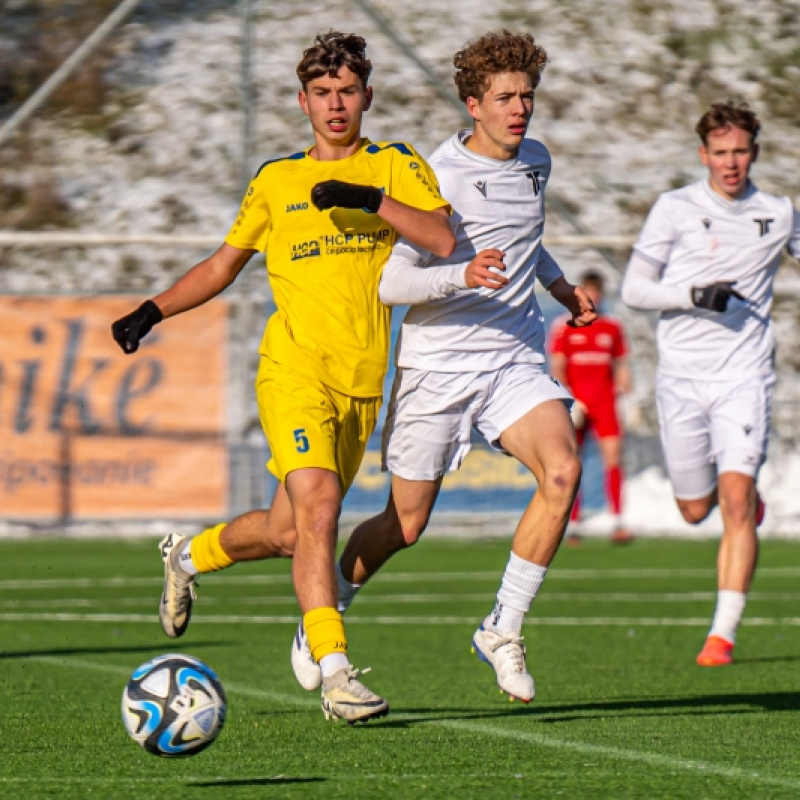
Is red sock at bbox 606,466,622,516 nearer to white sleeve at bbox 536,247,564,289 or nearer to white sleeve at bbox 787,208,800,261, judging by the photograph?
white sleeve at bbox 787,208,800,261

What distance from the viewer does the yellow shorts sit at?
22.0 ft

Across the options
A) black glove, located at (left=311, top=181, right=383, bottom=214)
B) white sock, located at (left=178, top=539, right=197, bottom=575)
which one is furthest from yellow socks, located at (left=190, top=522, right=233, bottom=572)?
black glove, located at (left=311, top=181, right=383, bottom=214)

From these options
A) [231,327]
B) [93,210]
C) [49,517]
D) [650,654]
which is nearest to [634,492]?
[231,327]

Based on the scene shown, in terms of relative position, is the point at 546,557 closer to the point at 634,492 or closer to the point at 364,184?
the point at 364,184

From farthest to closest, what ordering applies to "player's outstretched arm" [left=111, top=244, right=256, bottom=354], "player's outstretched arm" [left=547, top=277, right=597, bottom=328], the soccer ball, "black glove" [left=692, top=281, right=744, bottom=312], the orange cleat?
1. the orange cleat
2. "black glove" [left=692, top=281, right=744, bottom=312]
3. "player's outstretched arm" [left=547, top=277, right=597, bottom=328]
4. "player's outstretched arm" [left=111, top=244, right=256, bottom=354]
5. the soccer ball

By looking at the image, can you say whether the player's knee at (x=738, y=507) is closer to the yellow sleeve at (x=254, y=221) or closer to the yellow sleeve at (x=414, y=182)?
the yellow sleeve at (x=414, y=182)

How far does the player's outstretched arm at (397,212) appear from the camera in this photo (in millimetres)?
6453

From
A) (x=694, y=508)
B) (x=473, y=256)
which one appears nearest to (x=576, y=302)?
(x=473, y=256)

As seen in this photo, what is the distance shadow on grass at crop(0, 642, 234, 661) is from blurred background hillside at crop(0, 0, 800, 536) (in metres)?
12.7

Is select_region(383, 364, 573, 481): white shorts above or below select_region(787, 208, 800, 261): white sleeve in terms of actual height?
above

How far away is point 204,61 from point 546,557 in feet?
61.4

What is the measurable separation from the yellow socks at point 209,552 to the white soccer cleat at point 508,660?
113cm

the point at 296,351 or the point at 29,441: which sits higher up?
the point at 296,351

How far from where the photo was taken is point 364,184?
6828 mm
